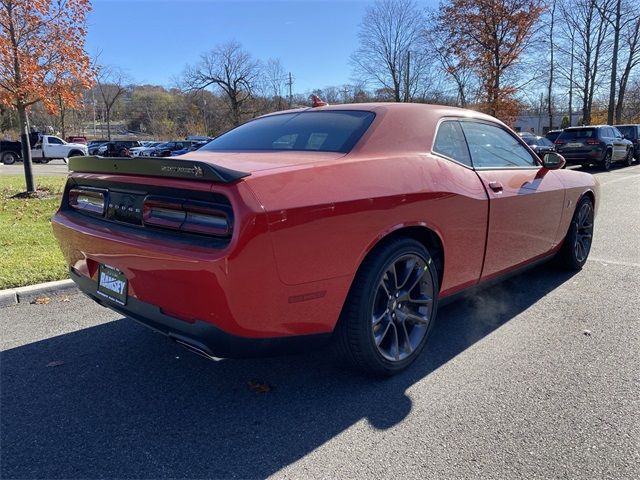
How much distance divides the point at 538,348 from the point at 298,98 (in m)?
57.3

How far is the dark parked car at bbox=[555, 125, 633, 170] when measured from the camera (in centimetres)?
1759

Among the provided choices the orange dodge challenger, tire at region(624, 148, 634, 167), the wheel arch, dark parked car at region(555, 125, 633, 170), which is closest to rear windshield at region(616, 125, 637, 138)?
tire at region(624, 148, 634, 167)

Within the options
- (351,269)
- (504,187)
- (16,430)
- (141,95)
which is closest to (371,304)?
(351,269)

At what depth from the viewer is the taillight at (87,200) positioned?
287 cm

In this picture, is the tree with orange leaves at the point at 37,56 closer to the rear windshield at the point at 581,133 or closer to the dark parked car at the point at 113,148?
the dark parked car at the point at 113,148

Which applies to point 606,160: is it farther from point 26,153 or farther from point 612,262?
point 26,153

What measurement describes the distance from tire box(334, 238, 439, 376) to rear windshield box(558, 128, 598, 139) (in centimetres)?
1766

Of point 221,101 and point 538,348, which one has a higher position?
point 221,101

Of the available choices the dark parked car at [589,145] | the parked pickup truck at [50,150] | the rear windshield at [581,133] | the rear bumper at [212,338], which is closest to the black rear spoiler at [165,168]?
the rear bumper at [212,338]

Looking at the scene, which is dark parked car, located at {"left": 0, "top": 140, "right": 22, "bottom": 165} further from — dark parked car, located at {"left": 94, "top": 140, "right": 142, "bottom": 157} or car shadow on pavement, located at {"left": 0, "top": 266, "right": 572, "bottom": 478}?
car shadow on pavement, located at {"left": 0, "top": 266, "right": 572, "bottom": 478}

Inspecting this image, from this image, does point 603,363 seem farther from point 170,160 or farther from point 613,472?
point 170,160

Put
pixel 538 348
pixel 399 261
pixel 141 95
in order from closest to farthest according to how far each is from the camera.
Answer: pixel 399 261
pixel 538 348
pixel 141 95

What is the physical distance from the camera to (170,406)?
8.65 ft

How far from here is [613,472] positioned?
2.12 m
